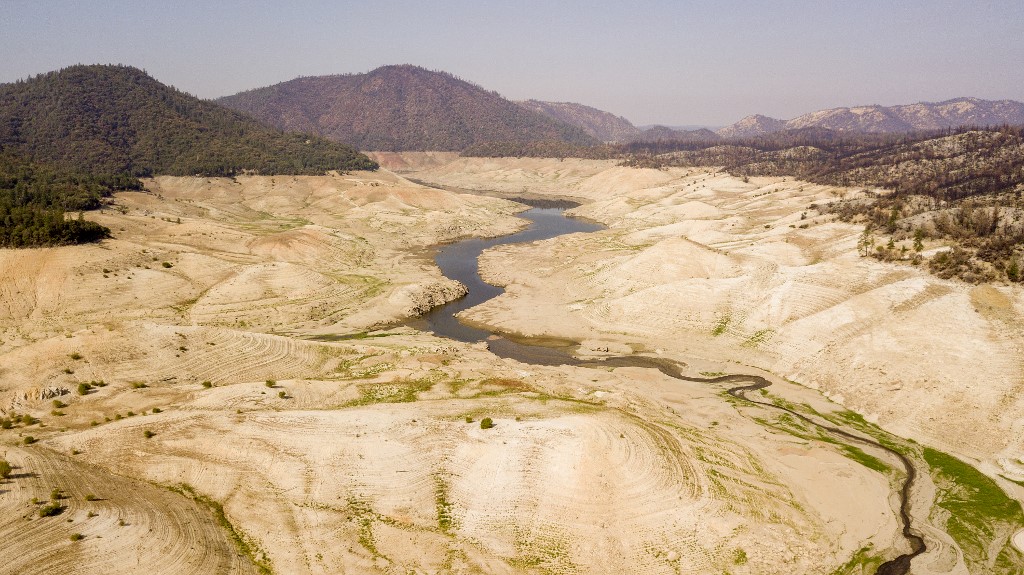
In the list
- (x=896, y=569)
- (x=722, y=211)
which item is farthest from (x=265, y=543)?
(x=722, y=211)

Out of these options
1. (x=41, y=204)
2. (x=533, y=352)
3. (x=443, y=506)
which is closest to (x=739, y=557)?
(x=443, y=506)

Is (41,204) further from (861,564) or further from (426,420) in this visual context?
(861,564)

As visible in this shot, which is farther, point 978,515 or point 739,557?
point 978,515

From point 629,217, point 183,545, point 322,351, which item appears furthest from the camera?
point 629,217

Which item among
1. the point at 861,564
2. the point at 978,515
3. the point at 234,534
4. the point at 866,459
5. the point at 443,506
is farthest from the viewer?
the point at 866,459

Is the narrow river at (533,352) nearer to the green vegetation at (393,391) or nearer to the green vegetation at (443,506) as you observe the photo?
the green vegetation at (393,391)

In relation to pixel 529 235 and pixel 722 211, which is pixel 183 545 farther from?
pixel 722 211

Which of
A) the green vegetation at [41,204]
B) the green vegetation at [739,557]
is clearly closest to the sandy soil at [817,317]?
the green vegetation at [739,557]
